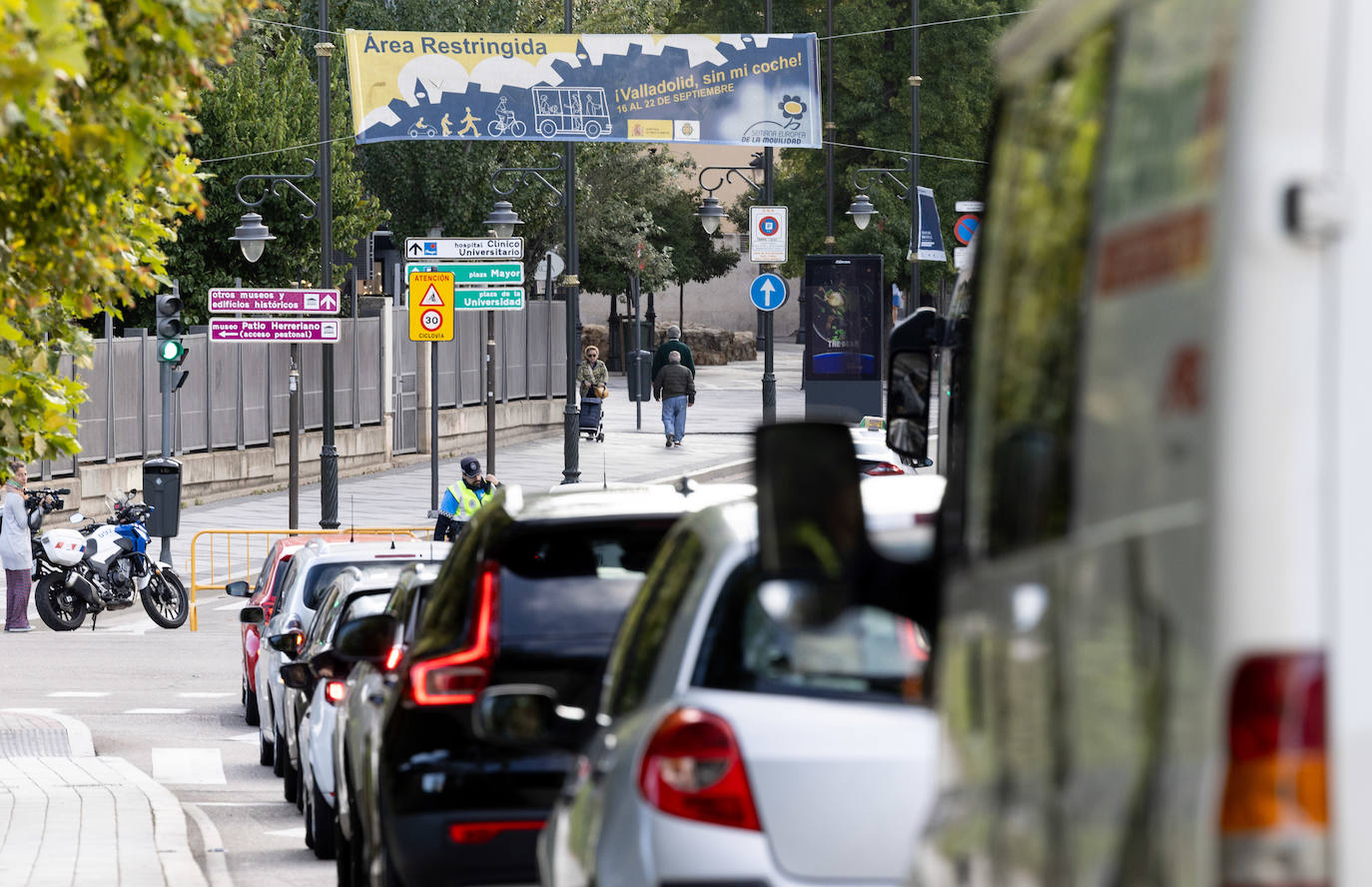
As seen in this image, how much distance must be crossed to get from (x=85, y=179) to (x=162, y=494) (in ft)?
61.3

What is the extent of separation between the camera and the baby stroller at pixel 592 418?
132 ft

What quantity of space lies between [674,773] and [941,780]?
→ 144 centimetres

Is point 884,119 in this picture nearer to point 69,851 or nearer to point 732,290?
point 732,290

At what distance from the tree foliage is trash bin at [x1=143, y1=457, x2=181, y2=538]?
1698cm

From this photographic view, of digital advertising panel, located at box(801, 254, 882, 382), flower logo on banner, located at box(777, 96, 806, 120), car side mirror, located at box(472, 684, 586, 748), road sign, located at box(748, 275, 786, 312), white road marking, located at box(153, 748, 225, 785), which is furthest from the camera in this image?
road sign, located at box(748, 275, 786, 312)

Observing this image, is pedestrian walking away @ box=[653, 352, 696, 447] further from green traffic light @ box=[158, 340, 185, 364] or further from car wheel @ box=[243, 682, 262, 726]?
car wheel @ box=[243, 682, 262, 726]

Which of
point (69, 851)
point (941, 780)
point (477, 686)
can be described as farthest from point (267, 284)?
point (941, 780)

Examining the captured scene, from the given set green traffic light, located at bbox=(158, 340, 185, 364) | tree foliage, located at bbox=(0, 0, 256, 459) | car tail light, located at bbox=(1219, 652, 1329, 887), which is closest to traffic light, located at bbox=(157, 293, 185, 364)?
green traffic light, located at bbox=(158, 340, 185, 364)

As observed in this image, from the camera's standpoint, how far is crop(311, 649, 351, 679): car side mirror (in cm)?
920

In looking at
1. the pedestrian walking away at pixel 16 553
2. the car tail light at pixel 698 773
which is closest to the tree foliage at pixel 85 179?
the car tail light at pixel 698 773

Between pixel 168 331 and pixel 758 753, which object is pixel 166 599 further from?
pixel 758 753

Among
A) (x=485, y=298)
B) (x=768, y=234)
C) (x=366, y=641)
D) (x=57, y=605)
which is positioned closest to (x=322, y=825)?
(x=366, y=641)

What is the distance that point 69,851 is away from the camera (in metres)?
10.2

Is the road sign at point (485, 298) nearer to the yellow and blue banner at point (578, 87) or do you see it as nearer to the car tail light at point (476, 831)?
the yellow and blue banner at point (578, 87)
